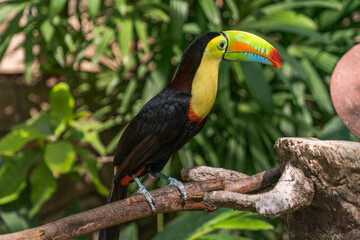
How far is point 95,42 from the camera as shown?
1.69 m

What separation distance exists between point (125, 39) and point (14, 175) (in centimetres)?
59

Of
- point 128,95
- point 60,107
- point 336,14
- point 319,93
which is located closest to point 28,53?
point 60,107

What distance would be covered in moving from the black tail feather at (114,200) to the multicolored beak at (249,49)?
1.17 ft

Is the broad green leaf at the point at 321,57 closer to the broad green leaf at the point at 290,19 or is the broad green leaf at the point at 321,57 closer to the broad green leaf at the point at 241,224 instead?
the broad green leaf at the point at 290,19

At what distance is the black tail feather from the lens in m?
0.88

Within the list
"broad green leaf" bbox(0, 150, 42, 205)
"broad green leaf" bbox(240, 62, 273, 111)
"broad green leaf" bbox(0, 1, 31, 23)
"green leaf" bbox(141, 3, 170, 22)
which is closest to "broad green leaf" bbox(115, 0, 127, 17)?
"green leaf" bbox(141, 3, 170, 22)

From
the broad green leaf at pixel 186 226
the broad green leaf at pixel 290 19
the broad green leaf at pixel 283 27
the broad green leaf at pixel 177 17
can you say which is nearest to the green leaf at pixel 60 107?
the broad green leaf at pixel 177 17

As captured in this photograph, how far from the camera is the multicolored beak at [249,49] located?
75 cm

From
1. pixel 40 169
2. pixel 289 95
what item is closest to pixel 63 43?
pixel 40 169

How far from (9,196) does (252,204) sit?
1.01 meters

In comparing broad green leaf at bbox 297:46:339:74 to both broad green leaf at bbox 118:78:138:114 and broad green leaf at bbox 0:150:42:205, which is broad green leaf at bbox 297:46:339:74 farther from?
broad green leaf at bbox 0:150:42:205

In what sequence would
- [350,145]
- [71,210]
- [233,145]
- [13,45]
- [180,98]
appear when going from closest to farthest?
[350,145]
[180,98]
[71,210]
[233,145]
[13,45]

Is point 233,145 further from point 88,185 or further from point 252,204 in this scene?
point 252,204

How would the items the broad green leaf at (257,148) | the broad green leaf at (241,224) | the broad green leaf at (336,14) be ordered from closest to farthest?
the broad green leaf at (241,224) < the broad green leaf at (257,148) < the broad green leaf at (336,14)
